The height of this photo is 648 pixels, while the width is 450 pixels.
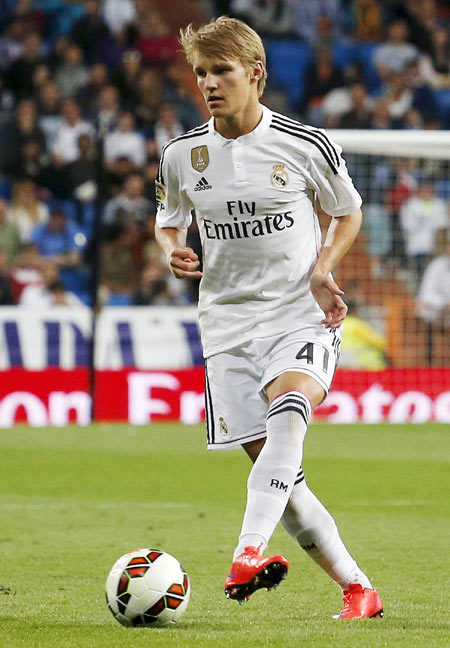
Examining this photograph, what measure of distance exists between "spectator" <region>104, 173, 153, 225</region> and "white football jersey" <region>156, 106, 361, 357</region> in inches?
476

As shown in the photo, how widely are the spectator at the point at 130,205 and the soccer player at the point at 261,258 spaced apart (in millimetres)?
12046

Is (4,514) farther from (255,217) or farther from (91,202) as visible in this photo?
(91,202)

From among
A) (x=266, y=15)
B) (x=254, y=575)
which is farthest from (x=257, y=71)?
(x=266, y=15)

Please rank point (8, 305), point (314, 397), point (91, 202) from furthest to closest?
point (91, 202)
point (8, 305)
point (314, 397)

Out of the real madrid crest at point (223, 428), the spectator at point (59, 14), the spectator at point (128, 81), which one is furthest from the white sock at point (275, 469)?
the spectator at point (59, 14)

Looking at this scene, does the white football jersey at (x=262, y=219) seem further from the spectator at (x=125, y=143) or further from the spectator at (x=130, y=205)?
the spectator at (x=125, y=143)

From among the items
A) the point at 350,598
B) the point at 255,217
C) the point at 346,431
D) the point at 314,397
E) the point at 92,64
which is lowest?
the point at 346,431

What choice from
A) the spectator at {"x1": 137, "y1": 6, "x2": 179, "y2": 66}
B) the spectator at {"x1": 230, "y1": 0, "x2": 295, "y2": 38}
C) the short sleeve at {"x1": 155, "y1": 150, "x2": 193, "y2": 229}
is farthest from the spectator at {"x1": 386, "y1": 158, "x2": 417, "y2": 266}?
the short sleeve at {"x1": 155, "y1": 150, "x2": 193, "y2": 229}

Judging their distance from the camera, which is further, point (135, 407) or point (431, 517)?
point (135, 407)

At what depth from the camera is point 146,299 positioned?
1534cm

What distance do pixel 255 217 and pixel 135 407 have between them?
9.39 meters

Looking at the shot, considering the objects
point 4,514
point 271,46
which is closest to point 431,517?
point 4,514

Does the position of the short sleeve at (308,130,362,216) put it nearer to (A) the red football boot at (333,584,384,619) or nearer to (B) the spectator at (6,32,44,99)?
(A) the red football boot at (333,584,384,619)

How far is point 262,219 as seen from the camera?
4742mm
